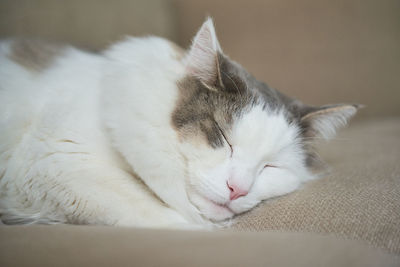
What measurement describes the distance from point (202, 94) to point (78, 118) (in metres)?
0.43

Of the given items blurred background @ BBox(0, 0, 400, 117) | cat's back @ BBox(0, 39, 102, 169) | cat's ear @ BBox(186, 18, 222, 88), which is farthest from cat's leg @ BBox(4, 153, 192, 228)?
blurred background @ BBox(0, 0, 400, 117)

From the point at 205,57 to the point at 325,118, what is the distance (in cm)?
57

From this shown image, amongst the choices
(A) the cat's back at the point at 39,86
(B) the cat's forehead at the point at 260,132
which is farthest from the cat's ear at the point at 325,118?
(A) the cat's back at the point at 39,86

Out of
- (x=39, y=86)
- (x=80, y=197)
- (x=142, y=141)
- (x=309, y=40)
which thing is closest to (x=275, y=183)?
(x=142, y=141)

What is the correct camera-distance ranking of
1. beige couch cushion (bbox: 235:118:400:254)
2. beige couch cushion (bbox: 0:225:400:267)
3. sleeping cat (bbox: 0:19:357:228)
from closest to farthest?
beige couch cushion (bbox: 0:225:400:267) → beige couch cushion (bbox: 235:118:400:254) → sleeping cat (bbox: 0:19:357:228)

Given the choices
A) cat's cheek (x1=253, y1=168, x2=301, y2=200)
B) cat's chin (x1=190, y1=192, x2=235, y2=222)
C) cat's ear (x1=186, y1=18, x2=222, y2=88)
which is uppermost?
cat's ear (x1=186, y1=18, x2=222, y2=88)

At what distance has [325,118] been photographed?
4.04 ft

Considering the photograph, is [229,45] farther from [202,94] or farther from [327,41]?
[202,94]

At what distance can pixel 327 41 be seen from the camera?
230 cm

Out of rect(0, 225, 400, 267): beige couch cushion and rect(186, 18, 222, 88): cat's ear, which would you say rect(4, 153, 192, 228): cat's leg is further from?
rect(186, 18, 222, 88): cat's ear

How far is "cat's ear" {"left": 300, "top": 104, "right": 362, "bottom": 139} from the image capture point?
1.19 m

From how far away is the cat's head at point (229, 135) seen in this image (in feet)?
3.04

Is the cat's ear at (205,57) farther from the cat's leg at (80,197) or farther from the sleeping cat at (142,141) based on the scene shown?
the cat's leg at (80,197)

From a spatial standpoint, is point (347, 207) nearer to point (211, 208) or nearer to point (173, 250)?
point (211, 208)
